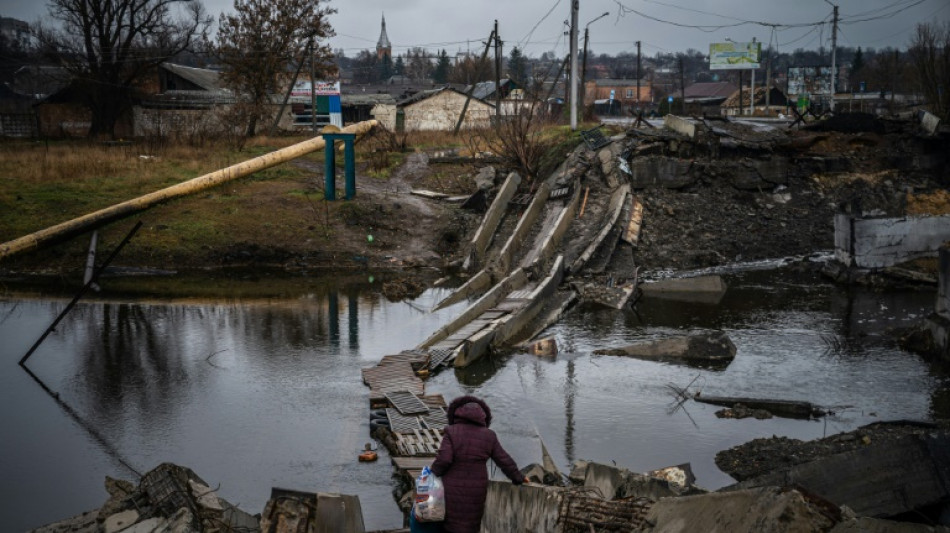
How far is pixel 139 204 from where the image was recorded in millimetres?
20047

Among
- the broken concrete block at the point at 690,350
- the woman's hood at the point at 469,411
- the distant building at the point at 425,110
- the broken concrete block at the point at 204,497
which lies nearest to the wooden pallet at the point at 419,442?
the broken concrete block at the point at 204,497

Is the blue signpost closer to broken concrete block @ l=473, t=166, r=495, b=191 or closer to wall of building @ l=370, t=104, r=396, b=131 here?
broken concrete block @ l=473, t=166, r=495, b=191

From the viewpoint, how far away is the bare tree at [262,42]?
3719 cm

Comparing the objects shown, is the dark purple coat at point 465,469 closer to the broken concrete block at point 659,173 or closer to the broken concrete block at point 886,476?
the broken concrete block at point 886,476

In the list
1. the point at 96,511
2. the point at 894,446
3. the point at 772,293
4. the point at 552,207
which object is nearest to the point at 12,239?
the point at 552,207

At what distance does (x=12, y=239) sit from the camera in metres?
19.8

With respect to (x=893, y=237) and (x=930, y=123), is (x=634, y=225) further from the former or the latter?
(x=930, y=123)

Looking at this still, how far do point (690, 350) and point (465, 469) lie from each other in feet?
25.1

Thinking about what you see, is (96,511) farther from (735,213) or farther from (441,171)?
(441,171)

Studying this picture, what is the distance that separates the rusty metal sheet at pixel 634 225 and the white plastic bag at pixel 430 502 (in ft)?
47.9

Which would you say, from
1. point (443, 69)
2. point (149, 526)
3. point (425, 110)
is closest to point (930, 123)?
point (149, 526)

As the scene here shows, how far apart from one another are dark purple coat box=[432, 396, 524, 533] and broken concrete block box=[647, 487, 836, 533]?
1.07m

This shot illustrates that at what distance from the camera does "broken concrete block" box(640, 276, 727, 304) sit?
53.6 feet

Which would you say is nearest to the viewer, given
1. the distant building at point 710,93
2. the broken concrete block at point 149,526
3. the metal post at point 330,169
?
the broken concrete block at point 149,526
